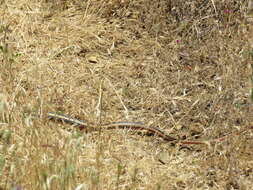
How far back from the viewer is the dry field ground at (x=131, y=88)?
3.02 meters

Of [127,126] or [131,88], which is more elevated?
[131,88]

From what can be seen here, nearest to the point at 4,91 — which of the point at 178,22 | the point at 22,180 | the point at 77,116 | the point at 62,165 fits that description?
the point at 77,116

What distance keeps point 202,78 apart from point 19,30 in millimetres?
1516

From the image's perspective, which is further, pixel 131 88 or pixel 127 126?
pixel 131 88

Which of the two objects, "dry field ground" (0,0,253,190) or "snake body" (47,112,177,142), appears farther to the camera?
"snake body" (47,112,177,142)

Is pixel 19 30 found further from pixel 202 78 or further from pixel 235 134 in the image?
pixel 235 134

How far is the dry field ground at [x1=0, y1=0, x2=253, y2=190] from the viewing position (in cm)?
302

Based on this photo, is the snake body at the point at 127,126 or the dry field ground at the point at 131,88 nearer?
the dry field ground at the point at 131,88

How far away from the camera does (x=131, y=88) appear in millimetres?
4113

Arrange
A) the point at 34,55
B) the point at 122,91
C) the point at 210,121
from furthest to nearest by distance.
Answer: the point at 34,55
the point at 122,91
the point at 210,121

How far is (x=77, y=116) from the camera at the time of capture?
3838 millimetres

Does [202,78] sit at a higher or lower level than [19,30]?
lower

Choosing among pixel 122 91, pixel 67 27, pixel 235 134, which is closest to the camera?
pixel 235 134

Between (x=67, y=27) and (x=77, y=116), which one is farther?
(x=67, y=27)
